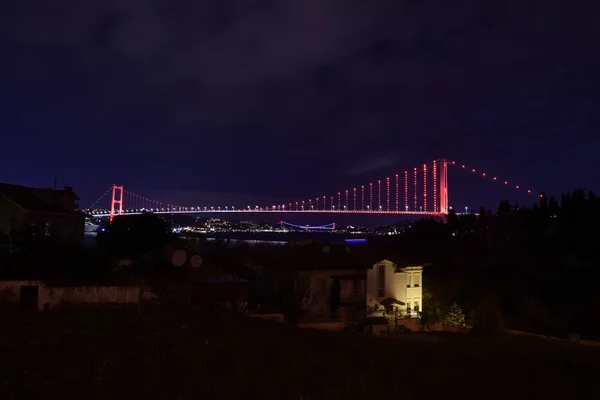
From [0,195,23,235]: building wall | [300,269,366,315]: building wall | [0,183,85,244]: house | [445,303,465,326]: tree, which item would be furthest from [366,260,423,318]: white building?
[0,195,23,235]: building wall

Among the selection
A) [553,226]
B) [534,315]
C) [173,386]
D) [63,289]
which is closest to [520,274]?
[553,226]

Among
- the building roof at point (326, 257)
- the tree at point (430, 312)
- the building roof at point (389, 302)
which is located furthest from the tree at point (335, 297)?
the tree at point (430, 312)

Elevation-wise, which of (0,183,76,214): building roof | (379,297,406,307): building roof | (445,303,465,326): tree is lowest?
(445,303,465,326): tree

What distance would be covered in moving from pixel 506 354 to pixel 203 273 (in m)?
10.2

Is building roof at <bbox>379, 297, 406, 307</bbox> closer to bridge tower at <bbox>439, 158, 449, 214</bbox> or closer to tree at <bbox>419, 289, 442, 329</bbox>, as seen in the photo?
tree at <bbox>419, 289, 442, 329</bbox>

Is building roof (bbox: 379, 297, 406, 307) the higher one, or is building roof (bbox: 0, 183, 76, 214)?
building roof (bbox: 0, 183, 76, 214)

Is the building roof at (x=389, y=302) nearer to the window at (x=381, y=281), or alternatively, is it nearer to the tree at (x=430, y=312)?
the window at (x=381, y=281)

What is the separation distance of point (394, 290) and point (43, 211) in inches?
663

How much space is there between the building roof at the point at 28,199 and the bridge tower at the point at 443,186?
48819 millimetres

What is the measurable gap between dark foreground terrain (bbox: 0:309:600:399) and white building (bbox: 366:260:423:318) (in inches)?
505

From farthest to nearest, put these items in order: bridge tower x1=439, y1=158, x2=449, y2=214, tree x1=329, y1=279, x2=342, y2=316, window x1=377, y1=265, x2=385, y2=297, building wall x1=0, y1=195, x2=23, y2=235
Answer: bridge tower x1=439, y1=158, x2=449, y2=214
window x1=377, y1=265, x2=385, y2=297
tree x1=329, y1=279, x2=342, y2=316
building wall x1=0, y1=195, x2=23, y2=235

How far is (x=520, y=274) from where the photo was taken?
1436 inches

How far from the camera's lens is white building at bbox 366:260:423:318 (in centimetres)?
2333

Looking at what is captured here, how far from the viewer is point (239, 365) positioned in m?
6.99
